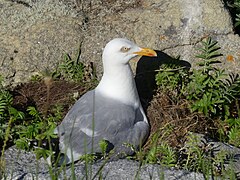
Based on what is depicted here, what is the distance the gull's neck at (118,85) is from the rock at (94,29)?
66 cm

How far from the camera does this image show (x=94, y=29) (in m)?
5.73

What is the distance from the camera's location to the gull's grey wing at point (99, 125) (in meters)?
4.63

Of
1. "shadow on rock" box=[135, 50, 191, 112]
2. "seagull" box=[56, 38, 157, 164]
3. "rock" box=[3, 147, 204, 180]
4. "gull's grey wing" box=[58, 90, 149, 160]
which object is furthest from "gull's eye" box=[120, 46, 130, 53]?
"rock" box=[3, 147, 204, 180]

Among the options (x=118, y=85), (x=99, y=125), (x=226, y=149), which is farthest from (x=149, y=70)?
(x=226, y=149)

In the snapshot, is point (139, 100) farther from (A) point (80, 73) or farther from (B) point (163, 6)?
(B) point (163, 6)

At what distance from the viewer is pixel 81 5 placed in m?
5.93

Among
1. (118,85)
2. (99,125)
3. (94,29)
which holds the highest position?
(94,29)

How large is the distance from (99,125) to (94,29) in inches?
51.2

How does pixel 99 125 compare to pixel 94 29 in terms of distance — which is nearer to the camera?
pixel 99 125

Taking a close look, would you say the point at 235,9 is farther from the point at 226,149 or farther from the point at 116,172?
the point at 116,172

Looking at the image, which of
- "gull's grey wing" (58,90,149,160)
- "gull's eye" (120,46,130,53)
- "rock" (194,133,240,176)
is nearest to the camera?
"rock" (194,133,240,176)

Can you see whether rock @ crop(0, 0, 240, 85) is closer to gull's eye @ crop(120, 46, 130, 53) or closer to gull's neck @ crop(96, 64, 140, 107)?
gull's neck @ crop(96, 64, 140, 107)

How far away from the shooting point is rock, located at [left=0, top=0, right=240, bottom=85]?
5566 mm

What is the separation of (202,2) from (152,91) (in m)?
0.95
